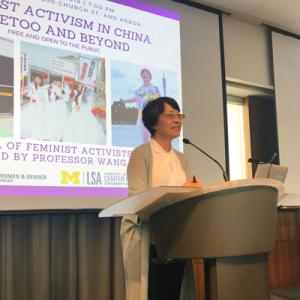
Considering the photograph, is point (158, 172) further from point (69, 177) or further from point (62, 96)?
point (62, 96)

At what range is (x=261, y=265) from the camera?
3.72 feet

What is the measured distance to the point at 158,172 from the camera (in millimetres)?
1490

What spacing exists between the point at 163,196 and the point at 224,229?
0.62ft

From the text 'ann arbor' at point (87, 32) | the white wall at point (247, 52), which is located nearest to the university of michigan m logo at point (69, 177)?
the text 'ann arbor' at point (87, 32)

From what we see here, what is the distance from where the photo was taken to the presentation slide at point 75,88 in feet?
7.91

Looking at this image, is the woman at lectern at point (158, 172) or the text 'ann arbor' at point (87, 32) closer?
the woman at lectern at point (158, 172)

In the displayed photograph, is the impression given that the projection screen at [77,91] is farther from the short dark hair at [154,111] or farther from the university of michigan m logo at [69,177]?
the short dark hair at [154,111]

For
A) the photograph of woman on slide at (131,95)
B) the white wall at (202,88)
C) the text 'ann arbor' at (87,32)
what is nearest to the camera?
the text 'ann arbor' at (87,32)

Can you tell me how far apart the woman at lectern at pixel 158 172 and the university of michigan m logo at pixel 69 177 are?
39.3 inches

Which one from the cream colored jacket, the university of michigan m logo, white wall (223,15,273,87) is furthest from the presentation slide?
the cream colored jacket

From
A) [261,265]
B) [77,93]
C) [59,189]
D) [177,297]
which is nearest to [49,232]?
[59,189]

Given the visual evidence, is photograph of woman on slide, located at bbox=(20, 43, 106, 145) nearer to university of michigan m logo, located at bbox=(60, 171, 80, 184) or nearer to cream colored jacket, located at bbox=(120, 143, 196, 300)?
university of michigan m logo, located at bbox=(60, 171, 80, 184)

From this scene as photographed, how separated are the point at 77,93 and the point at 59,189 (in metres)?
0.63

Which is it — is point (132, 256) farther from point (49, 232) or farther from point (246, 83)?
point (246, 83)
